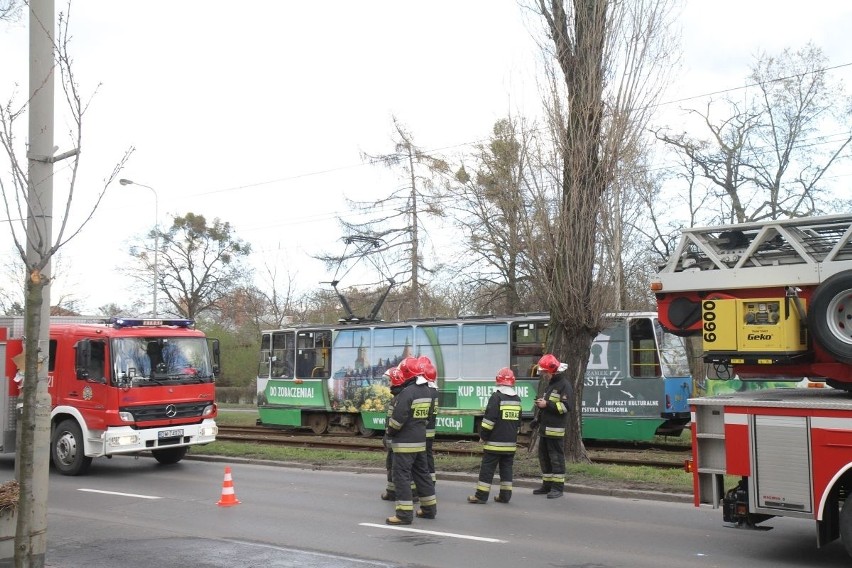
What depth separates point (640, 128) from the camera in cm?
1396

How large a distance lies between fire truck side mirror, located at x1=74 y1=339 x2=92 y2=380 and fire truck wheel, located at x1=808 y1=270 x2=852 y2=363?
11.3m

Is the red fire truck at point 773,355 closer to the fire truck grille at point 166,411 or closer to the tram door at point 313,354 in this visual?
the fire truck grille at point 166,411

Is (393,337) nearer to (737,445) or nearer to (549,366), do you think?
(549,366)

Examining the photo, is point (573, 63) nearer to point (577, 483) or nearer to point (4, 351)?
point (577, 483)

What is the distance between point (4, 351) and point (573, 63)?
11.0 meters

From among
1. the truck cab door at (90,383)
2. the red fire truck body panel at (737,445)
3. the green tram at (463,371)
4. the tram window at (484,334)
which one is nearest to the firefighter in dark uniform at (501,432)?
the red fire truck body panel at (737,445)

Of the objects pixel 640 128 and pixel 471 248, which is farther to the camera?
pixel 471 248

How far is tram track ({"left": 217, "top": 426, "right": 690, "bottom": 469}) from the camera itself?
1557cm

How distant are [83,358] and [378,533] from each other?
7370 millimetres

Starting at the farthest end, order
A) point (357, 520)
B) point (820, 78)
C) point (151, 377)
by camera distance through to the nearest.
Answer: point (820, 78)
point (151, 377)
point (357, 520)

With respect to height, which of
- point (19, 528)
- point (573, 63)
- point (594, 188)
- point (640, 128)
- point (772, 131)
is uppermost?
point (772, 131)

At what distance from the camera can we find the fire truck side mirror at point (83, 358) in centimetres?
1402

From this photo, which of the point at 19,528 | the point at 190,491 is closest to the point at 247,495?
the point at 190,491

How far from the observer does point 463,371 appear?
19.8 m
